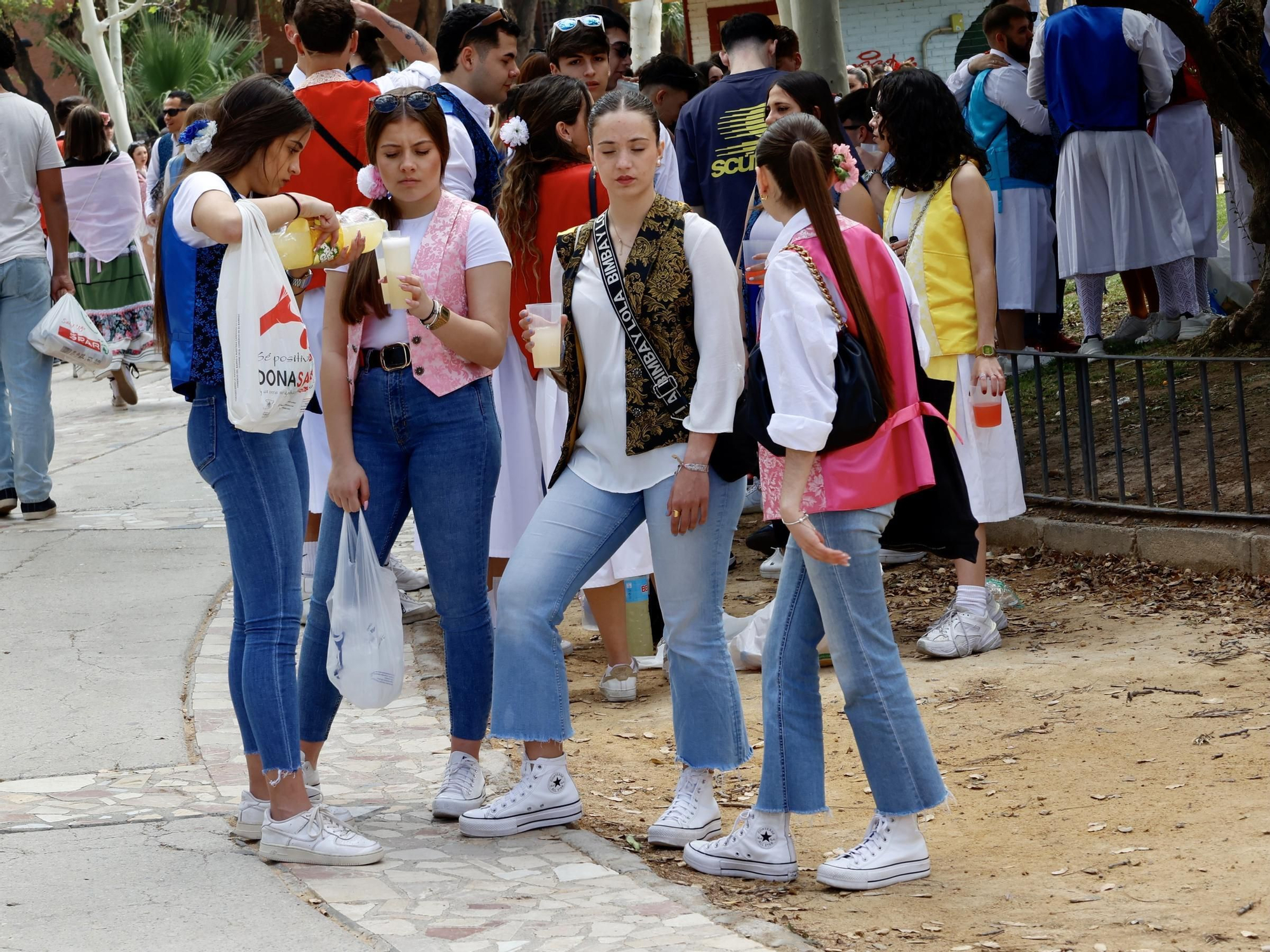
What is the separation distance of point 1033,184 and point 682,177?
9.40ft

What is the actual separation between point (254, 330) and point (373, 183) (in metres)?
0.76

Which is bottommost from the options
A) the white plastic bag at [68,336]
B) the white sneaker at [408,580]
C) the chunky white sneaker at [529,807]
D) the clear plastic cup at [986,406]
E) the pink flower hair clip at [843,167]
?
the chunky white sneaker at [529,807]

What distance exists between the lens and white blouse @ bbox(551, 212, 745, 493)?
4.06 meters

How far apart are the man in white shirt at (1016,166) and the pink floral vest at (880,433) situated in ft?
17.6

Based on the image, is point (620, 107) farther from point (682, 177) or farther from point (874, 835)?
point (682, 177)

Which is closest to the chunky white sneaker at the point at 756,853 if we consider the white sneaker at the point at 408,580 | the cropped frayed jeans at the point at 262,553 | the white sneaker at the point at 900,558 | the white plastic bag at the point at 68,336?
the cropped frayed jeans at the point at 262,553

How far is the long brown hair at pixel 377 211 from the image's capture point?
418 centimetres

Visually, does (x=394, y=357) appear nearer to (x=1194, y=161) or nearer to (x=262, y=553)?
(x=262, y=553)

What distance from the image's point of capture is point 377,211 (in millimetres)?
4406

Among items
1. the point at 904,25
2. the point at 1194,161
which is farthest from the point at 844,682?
the point at 904,25

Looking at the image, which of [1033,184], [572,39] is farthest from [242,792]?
[1033,184]

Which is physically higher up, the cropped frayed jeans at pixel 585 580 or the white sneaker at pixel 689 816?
the cropped frayed jeans at pixel 585 580

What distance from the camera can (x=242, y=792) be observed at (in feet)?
14.3

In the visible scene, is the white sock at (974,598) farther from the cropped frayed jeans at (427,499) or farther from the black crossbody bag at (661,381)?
the cropped frayed jeans at (427,499)
